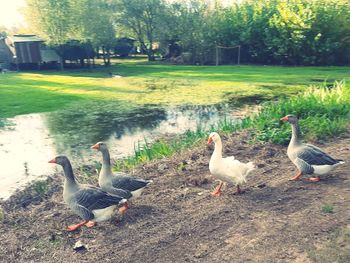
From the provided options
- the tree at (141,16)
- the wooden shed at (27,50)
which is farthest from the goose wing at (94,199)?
the tree at (141,16)

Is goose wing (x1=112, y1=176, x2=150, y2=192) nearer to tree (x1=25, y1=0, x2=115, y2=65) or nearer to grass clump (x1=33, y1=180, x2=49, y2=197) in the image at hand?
grass clump (x1=33, y1=180, x2=49, y2=197)

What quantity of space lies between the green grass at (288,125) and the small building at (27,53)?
3404cm

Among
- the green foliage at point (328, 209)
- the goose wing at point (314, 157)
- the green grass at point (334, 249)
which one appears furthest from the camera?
the goose wing at point (314, 157)

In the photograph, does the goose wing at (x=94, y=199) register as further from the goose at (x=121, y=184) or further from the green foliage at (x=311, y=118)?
the green foliage at (x=311, y=118)

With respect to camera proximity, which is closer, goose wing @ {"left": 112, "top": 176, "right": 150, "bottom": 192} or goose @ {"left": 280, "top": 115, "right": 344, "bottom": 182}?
goose wing @ {"left": 112, "top": 176, "right": 150, "bottom": 192}

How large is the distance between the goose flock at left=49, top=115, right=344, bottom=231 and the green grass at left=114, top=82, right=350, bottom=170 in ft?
7.47

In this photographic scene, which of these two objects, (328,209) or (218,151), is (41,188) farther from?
(328,209)

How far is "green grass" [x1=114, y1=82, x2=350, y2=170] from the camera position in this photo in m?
9.09

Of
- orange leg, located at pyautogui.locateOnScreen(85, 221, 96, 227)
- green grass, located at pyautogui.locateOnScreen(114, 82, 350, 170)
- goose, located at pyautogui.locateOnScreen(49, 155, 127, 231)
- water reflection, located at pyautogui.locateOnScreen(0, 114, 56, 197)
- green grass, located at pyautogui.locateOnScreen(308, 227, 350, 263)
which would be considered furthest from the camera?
water reflection, located at pyautogui.locateOnScreen(0, 114, 56, 197)

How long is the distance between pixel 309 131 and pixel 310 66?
2550cm

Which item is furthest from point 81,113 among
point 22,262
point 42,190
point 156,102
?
point 22,262

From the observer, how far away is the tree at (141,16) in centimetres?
4638

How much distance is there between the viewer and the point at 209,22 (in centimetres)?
3975

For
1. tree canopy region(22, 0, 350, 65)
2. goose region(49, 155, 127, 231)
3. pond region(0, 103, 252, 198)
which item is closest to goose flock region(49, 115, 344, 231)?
goose region(49, 155, 127, 231)
